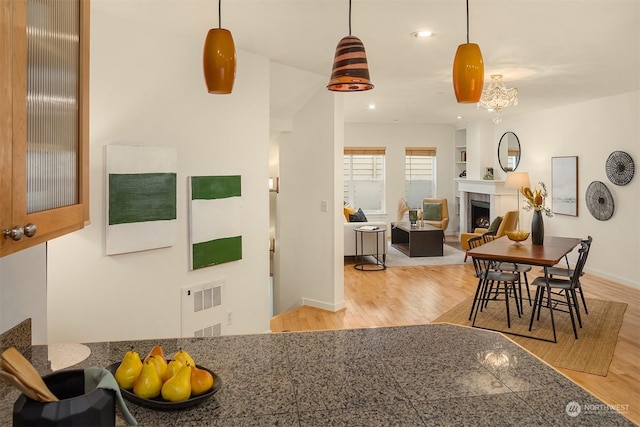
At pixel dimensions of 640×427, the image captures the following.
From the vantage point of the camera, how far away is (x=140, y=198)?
127 inches

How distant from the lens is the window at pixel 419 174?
10938 mm

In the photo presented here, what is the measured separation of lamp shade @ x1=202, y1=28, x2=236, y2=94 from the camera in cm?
157

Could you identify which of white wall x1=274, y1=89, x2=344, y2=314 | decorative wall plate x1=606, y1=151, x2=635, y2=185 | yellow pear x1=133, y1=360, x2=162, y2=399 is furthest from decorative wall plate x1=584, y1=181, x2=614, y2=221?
yellow pear x1=133, y1=360, x2=162, y2=399

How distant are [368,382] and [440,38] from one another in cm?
310

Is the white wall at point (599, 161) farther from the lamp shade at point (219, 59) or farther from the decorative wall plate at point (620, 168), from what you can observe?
the lamp shade at point (219, 59)

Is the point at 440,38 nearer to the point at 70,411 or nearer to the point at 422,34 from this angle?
the point at 422,34

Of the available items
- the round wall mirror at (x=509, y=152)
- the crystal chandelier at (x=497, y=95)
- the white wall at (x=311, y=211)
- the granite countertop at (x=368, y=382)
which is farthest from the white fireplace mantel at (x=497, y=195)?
the granite countertop at (x=368, y=382)

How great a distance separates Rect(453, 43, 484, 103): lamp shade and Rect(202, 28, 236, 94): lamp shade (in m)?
0.74

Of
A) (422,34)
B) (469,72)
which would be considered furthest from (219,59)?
(422,34)

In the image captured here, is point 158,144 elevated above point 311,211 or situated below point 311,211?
above

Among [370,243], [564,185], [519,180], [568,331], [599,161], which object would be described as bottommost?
[568,331]

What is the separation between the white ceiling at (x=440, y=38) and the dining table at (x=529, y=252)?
5.93 feet

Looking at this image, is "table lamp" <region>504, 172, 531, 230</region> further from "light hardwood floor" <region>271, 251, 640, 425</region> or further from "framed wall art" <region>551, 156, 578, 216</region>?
"light hardwood floor" <region>271, 251, 640, 425</region>

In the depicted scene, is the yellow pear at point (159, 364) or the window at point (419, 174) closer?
the yellow pear at point (159, 364)
